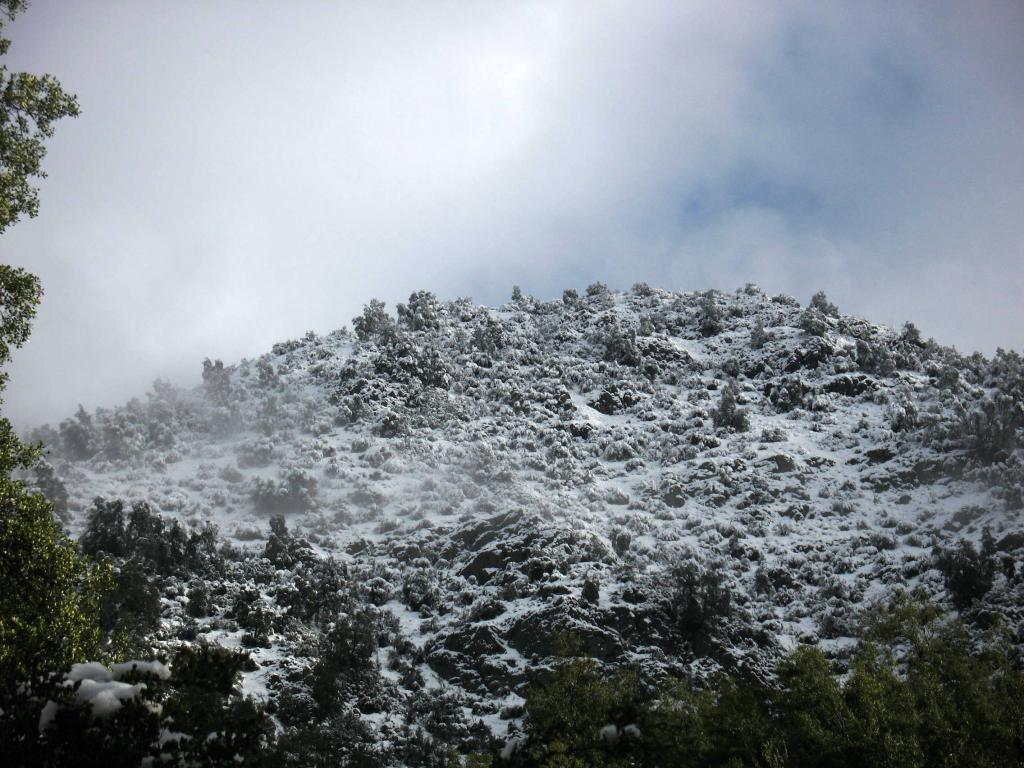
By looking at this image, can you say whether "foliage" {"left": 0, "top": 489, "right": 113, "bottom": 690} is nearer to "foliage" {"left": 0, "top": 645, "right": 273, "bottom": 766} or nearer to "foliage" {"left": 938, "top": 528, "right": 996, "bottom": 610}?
"foliage" {"left": 0, "top": 645, "right": 273, "bottom": 766}

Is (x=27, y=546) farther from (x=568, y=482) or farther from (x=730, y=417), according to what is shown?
(x=730, y=417)

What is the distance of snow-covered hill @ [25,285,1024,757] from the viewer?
42.7 m

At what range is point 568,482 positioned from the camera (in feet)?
207

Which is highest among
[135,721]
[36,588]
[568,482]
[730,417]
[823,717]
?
[730,417]

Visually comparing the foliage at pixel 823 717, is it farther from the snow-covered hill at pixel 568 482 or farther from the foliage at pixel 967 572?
the foliage at pixel 967 572

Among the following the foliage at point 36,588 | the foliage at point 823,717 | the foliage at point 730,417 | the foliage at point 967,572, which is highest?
the foliage at point 730,417

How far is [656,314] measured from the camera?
10100 cm

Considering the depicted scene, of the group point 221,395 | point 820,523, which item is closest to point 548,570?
point 820,523

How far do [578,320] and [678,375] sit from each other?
2073 centimetres

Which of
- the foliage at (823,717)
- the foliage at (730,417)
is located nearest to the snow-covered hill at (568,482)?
the foliage at (730,417)

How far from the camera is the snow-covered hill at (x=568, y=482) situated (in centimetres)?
4272

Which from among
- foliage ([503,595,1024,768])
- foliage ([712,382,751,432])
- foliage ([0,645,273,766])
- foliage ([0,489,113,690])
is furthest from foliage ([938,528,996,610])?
foliage ([0,489,113,690])

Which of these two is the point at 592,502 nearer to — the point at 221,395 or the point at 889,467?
the point at 889,467

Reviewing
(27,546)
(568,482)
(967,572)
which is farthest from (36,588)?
(568,482)
